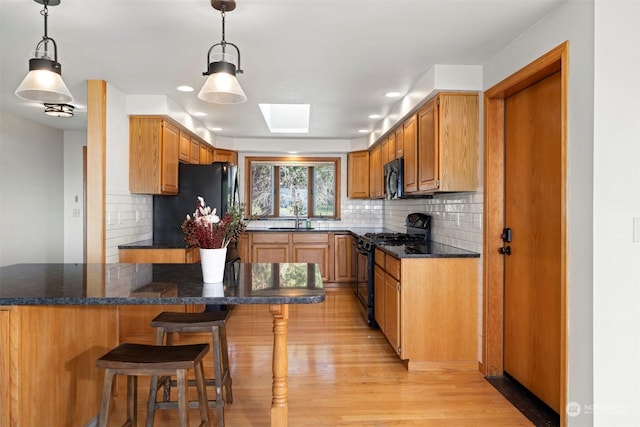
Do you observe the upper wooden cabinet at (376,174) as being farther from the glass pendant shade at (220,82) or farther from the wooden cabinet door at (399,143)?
the glass pendant shade at (220,82)

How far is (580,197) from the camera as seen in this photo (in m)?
1.97

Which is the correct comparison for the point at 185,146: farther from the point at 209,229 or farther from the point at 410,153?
the point at 209,229

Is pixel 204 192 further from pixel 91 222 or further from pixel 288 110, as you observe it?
pixel 288 110

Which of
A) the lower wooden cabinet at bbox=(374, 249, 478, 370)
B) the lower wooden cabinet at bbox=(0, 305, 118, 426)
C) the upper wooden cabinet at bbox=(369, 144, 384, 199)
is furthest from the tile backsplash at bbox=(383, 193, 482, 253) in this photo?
the lower wooden cabinet at bbox=(0, 305, 118, 426)

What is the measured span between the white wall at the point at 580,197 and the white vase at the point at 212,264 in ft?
5.51

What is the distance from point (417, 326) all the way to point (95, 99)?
317 centimetres

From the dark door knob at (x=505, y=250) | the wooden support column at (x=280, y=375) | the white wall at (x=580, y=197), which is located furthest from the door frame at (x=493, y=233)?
the wooden support column at (x=280, y=375)

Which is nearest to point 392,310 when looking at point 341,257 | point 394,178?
point 394,178

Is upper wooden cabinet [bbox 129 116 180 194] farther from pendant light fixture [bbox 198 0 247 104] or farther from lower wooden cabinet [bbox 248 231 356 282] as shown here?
lower wooden cabinet [bbox 248 231 356 282]

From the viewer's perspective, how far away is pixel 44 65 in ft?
6.31

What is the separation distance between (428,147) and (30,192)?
15.7 feet

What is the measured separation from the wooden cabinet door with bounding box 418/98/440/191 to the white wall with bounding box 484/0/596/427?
3.55 feet

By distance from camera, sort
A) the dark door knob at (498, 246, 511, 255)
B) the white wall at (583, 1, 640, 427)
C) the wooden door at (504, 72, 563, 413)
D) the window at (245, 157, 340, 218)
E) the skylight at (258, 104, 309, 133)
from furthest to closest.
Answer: the window at (245, 157, 340, 218)
the skylight at (258, 104, 309, 133)
the dark door knob at (498, 246, 511, 255)
the wooden door at (504, 72, 563, 413)
the white wall at (583, 1, 640, 427)

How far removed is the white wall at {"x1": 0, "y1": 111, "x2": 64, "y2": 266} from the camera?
468 centimetres
